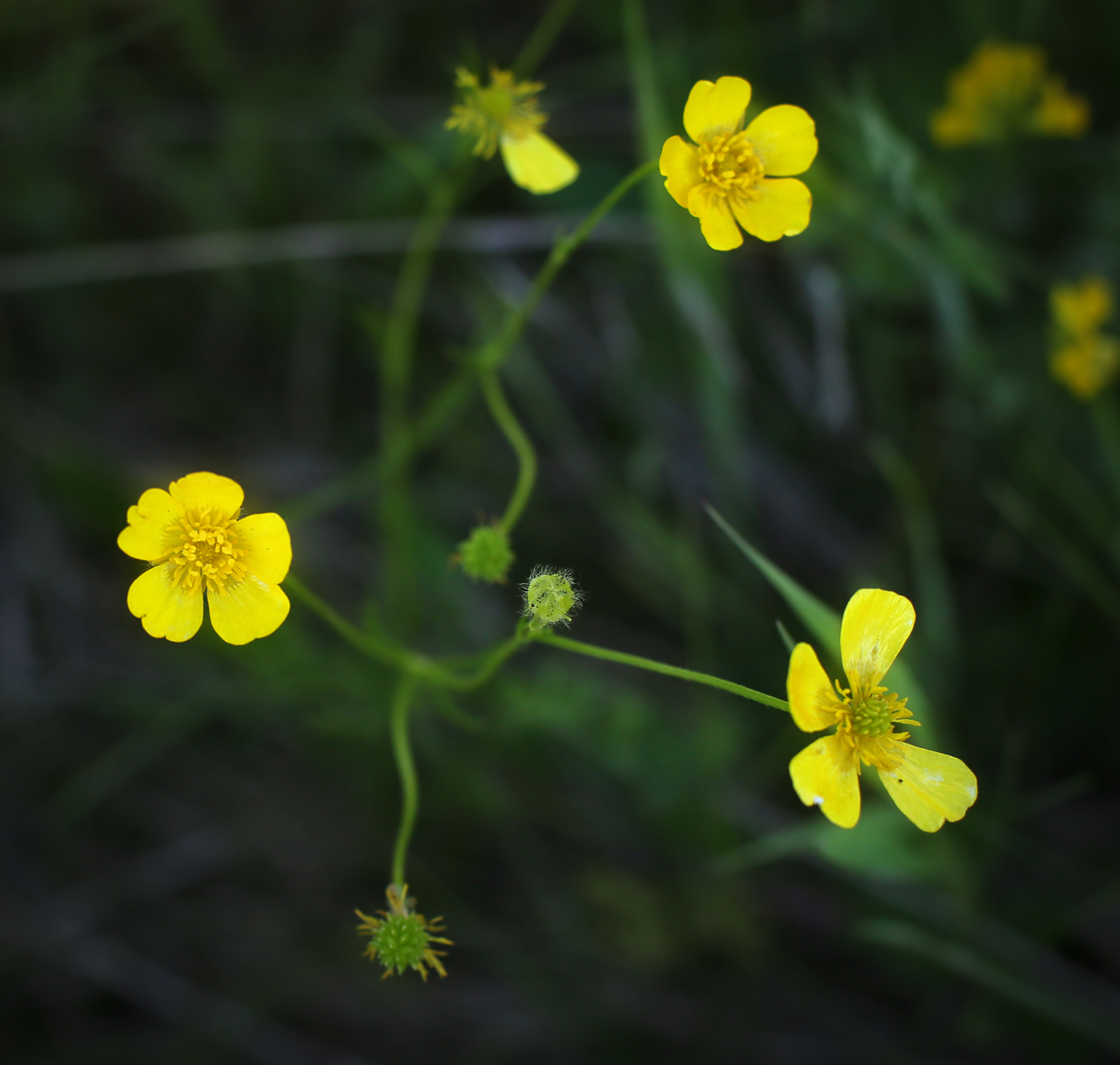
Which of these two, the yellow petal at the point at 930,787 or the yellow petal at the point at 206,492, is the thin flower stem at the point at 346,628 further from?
the yellow petal at the point at 930,787

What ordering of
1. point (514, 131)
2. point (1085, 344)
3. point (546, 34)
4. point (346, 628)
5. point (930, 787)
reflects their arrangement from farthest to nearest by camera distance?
point (546, 34), point (1085, 344), point (514, 131), point (346, 628), point (930, 787)

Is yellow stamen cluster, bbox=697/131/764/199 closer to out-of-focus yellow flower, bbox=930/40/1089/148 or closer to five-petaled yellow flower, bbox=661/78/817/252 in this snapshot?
five-petaled yellow flower, bbox=661/78/817/252

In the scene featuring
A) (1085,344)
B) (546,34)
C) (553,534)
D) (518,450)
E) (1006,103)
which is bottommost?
(518,450)

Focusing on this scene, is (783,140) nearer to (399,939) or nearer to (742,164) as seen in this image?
(742,164)

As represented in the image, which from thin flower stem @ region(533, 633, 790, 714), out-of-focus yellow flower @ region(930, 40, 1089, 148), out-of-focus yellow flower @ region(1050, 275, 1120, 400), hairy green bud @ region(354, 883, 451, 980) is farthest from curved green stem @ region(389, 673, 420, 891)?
out-of-focus yellow flower @ region(930, 40, 1089, 148)

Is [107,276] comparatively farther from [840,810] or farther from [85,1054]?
[840,810]

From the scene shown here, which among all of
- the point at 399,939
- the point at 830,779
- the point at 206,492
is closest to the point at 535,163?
the point at 206,492
